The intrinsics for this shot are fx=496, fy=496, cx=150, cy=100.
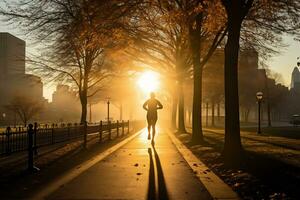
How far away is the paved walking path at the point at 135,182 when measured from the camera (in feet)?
27.3

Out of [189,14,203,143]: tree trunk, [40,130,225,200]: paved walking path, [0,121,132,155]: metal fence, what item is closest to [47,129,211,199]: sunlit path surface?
[40,130,225,200]: paved walking path

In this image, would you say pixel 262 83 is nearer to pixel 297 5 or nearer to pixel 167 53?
pixel 167 53

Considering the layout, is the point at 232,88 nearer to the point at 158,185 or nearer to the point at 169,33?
the point at 158,185

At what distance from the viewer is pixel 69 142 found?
23281 millimetres

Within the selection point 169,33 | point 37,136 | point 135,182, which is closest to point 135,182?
point 135,182

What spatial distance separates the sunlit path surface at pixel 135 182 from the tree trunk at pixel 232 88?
5.66ft

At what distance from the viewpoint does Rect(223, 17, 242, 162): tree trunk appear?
14.5 meters

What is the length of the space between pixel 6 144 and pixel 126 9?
5957 mm

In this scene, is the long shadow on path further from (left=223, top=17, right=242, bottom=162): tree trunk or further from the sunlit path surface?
(left=223, top=17, right=242, bottom=162): tree trunk

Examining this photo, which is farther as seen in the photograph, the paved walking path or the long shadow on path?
the paved walking path

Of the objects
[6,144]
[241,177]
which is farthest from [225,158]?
[6,144]

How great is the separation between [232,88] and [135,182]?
5760 mm

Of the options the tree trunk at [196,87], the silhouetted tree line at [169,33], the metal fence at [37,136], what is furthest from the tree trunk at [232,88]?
the tree trunk at [196,87]

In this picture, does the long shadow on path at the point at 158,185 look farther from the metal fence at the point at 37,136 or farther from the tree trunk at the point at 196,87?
the tree trunk at the point at 196,87
